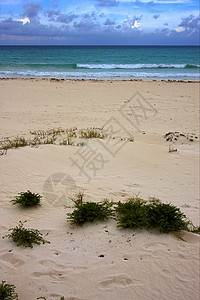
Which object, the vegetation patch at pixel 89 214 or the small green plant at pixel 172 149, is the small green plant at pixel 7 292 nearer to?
the vegetation patch at pixel 89 214

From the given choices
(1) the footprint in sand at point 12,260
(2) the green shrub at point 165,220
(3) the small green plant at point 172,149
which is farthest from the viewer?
(3) the small green plant at point 172,149

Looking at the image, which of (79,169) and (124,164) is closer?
(79,169)

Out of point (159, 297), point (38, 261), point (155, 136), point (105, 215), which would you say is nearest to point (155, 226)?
point (105, 215)

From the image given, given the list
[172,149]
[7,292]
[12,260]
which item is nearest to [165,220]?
[12,260]

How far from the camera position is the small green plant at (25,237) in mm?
3760

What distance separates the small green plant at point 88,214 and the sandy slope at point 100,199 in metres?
0.12

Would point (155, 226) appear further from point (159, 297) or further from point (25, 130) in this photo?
point (25, 130)

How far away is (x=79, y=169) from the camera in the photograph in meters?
6.46

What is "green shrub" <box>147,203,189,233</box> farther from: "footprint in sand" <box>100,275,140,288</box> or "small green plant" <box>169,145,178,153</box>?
"small green plant" <box>169,145,178,153</box>

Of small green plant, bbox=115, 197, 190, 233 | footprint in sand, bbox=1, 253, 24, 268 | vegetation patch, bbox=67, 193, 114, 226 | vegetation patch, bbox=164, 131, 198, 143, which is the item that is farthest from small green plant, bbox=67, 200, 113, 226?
vegetation patch, bbox=164, 131, 198, 143

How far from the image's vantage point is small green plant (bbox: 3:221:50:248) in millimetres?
3760

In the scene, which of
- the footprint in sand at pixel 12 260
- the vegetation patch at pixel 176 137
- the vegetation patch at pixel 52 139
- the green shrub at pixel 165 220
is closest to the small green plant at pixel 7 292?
the footprint in sand at pixel 12 260

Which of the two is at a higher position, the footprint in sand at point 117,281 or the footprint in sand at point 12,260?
the footprint in sand at point 12,260

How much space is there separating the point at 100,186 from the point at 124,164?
1435 mm
